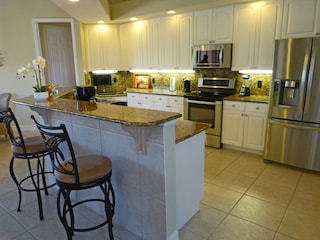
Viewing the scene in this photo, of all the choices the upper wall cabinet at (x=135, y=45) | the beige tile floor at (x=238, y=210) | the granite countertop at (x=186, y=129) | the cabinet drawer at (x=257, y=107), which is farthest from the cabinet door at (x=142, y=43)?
the granite countertop at (x=186, y=129)

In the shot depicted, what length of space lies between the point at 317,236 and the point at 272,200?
1.93 ft

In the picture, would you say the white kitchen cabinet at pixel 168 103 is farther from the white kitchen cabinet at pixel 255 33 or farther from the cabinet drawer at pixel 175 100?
the white kitchen cabinet at pixel 255 33

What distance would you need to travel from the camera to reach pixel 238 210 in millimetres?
2469

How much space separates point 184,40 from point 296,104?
7.62ft

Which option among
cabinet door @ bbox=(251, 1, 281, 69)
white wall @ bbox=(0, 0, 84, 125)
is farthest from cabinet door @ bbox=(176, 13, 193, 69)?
white wall @ bbox=(0, 0, 84, 125)

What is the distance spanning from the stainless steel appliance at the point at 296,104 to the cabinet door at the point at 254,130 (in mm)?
187

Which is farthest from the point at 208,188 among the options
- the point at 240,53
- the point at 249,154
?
the point at 240,53

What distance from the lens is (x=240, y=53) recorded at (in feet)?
13.0

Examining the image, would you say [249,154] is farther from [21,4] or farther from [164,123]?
[21,4]

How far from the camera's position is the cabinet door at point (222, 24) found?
3.94 meters

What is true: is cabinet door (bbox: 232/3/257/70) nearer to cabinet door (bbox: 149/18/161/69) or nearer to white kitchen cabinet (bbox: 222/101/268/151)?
white kitchen cabinet (bbox: 222/101/268/151)

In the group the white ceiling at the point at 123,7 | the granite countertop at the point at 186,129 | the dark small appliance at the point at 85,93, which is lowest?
the granite countertop at the point at 186,129

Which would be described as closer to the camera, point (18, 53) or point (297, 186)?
point (297, 186)

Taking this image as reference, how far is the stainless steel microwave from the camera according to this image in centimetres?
406
